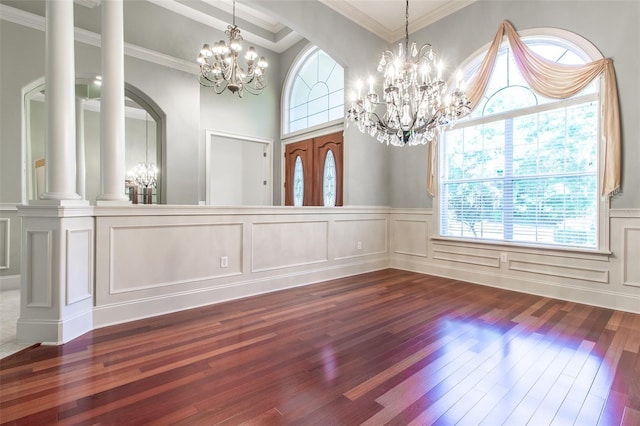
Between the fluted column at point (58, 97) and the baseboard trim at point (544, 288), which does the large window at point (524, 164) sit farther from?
the fluted column at point (58, 97)

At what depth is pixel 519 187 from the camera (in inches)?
153

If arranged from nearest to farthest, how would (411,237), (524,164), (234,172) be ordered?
(524,164), (411,237), (234,172)

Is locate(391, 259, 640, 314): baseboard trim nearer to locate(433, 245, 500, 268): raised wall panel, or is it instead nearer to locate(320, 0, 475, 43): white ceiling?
locate(433, 245, 500, 268): raised wall panel

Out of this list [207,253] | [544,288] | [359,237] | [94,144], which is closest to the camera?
[207,253]

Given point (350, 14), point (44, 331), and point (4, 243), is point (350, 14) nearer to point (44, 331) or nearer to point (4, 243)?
point (44, 331)

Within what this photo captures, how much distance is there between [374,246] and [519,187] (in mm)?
2202

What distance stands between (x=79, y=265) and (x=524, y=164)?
15.7ft

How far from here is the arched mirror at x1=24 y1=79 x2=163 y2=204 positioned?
5.06 meters

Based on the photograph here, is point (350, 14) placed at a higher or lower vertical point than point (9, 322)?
higher

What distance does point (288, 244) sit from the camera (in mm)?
4055

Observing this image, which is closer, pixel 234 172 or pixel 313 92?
pixel 313 92

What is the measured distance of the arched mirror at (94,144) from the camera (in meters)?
5.06

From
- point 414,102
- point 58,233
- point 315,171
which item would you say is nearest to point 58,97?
point 58,233

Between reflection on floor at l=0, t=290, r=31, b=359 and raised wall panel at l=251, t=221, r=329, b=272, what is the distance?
2.06 metres
